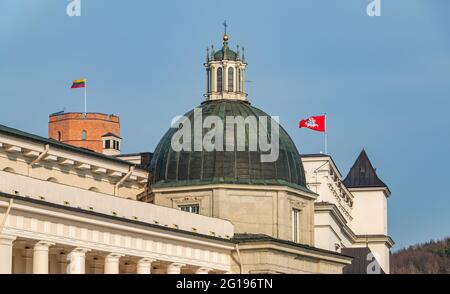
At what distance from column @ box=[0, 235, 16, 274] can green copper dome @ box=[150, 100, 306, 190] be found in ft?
106

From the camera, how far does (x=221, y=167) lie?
5044 inches

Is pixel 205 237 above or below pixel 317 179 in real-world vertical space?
below

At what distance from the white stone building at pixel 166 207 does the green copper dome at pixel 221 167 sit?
67mm

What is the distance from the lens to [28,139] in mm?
114688

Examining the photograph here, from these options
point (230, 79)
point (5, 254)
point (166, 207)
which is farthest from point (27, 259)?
point (230, 79)

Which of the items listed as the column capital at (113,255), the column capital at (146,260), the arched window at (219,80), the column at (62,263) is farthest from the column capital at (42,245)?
the arched window at (219,80)

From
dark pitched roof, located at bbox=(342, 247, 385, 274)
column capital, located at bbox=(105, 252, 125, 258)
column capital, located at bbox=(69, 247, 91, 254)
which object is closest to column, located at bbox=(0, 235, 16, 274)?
column capital, located at bbox=(69, 247, 91, 254)

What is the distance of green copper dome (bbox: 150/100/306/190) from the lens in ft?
420

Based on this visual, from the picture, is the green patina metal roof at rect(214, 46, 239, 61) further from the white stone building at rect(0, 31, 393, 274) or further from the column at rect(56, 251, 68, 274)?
the column at rect(56, 251, 68, 274)

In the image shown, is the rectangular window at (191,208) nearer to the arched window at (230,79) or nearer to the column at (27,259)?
the arched window at (230,79)
